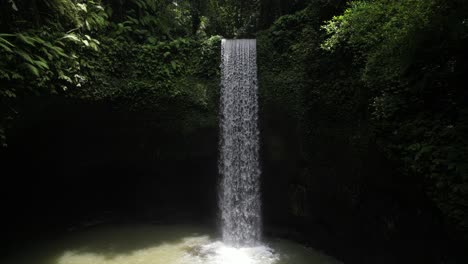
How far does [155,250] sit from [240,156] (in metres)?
4.33

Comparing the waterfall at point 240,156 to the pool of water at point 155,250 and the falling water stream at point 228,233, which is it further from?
the pool of water at point 155,250

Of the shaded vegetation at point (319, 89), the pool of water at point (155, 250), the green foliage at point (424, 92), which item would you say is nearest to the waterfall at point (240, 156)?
the shaded vegetation at point (319, 89)

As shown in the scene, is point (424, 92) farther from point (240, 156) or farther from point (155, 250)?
point (155, 250)

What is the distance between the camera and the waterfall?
36.4 ft

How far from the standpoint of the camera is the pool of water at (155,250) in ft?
29.5

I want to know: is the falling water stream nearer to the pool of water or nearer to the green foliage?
the pool of water

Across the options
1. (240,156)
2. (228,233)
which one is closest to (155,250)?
(228,233)

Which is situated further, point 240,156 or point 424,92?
point 240,156

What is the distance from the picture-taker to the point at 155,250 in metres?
9.61

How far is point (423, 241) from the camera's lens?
5.93 meters

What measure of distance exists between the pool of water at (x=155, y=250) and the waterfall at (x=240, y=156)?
2.89 ft

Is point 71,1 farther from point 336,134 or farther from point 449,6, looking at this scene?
point 449,6

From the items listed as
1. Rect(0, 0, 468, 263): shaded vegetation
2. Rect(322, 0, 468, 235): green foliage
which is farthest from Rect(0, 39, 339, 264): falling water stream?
Rect(322, 0, 468, 235): green foliage

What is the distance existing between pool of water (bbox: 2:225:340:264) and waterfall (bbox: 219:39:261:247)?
0.88 meters
